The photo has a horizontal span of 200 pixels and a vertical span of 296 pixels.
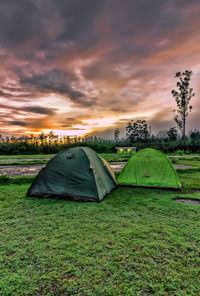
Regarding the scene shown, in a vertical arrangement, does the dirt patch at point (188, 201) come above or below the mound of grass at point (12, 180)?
below

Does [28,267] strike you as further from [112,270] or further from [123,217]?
[123,217]

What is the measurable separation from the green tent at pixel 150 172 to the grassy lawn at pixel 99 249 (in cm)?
185

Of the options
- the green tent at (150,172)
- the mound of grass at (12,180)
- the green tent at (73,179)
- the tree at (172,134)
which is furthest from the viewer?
the tree at (172,134)

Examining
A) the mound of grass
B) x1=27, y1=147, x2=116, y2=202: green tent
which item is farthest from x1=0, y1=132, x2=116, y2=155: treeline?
x1=27, y1=147, x2=116, y2=202: green tent

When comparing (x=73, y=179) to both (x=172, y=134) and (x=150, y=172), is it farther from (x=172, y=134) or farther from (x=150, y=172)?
(x=172, y=134)

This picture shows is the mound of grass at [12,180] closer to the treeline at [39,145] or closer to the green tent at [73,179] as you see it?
the green tent at [73,179]

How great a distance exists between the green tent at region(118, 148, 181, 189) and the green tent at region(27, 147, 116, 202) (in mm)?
1467

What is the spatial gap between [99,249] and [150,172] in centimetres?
465

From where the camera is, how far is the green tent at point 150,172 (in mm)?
6621

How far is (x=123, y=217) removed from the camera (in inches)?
161

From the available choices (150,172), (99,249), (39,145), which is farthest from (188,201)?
(39,145)

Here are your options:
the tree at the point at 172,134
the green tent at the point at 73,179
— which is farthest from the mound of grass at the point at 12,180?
the tree at the point at 172,134

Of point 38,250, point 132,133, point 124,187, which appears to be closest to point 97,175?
point 124,187

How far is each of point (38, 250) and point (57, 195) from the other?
2.65m
